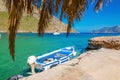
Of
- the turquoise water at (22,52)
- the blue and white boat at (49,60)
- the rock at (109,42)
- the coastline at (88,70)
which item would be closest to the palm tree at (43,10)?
the turquoise water at (22,52)

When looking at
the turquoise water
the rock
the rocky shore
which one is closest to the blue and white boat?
the turquoise water

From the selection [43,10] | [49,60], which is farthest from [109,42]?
[43,10]

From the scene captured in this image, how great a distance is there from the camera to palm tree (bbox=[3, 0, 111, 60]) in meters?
3.19

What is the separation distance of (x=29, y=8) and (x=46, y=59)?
55.6ft

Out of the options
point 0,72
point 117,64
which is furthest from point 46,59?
point 117,64

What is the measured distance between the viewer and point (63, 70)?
4629mm

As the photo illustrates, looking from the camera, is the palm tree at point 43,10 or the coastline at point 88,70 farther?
the coastline at point 88,70

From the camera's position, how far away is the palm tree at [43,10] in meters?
3.19

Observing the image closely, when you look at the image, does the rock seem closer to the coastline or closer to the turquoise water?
the coastline

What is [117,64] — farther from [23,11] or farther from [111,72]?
[23,11]

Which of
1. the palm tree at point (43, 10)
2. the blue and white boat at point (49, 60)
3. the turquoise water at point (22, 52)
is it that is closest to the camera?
the palm tree at point (43, 10)

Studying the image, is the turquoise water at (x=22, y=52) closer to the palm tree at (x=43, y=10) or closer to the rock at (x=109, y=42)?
the palm tree at (x=43, y=10)

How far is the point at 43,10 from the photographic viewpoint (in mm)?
3326

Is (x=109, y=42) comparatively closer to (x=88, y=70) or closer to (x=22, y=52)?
(x=88, y=70)
